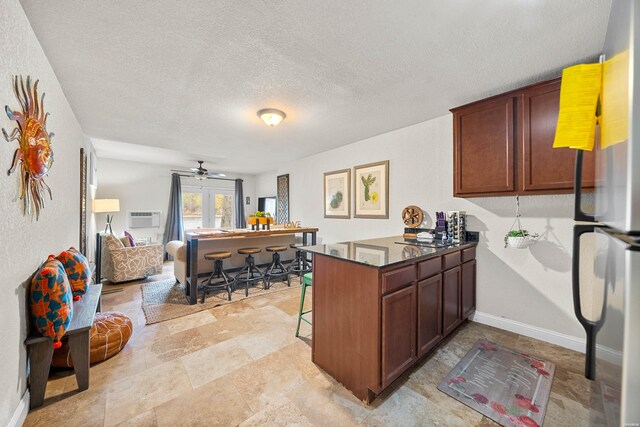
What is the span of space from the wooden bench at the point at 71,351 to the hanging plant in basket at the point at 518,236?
3.63m

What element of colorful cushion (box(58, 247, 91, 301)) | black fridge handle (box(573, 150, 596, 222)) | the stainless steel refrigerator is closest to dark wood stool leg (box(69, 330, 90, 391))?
colorful cushion (box(58, 247, 91, 301))

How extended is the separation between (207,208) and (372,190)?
5.56 m

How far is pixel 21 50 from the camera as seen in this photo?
4.87ft

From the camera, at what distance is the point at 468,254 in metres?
2.72

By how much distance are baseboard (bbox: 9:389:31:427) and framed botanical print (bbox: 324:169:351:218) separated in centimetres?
394

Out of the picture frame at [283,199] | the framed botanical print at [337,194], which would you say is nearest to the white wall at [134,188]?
the picture frame at [283,199]

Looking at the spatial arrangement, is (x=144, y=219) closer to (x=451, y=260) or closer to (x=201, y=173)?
(x=201, y=173)

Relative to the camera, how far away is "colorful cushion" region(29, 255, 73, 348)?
1571mm

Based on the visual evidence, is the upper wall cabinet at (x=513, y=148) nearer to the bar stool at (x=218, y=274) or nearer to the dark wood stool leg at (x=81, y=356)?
the bar stool at (x=218, y=274)

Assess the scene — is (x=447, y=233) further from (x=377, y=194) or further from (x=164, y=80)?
(x=164, y=80)

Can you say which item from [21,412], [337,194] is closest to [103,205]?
[21,412]

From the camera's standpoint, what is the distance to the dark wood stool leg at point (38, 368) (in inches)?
62.0

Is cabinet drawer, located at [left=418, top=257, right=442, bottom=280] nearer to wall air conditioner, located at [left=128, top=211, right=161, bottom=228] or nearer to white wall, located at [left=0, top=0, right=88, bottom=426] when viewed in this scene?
white wall, located at [left=0, top=0, right=88, bottom=426]

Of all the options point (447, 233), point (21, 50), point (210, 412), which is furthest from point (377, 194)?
point (21, 50)
